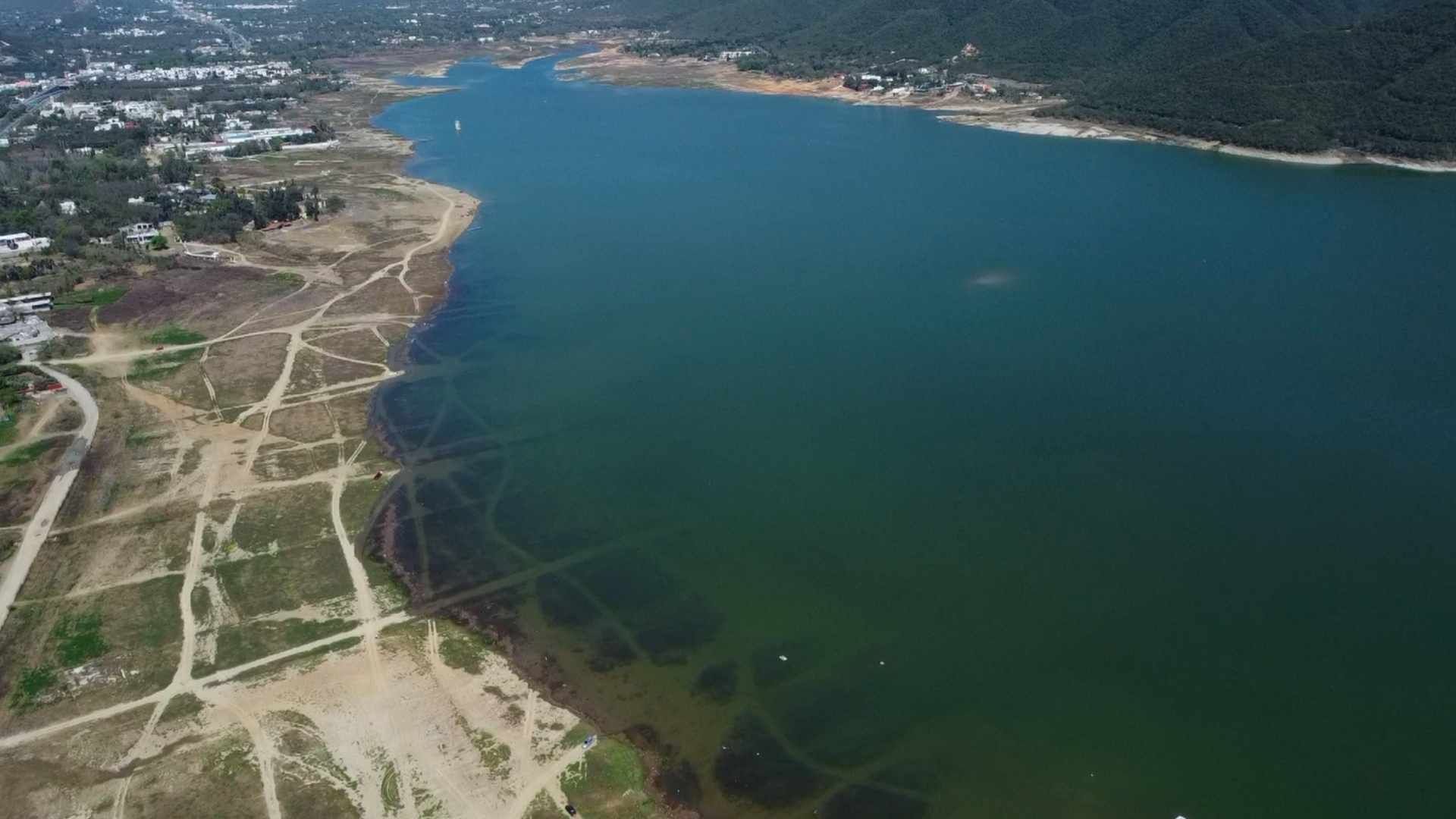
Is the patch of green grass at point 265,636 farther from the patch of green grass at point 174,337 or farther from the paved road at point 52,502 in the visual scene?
the patch of green grass at point 174,337

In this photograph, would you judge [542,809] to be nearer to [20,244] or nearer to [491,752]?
[491,752]

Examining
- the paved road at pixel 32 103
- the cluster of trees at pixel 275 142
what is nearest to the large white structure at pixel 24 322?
the cluster of trees at pixel 275 142

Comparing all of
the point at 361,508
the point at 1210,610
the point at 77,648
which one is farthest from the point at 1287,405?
the point at 77,648

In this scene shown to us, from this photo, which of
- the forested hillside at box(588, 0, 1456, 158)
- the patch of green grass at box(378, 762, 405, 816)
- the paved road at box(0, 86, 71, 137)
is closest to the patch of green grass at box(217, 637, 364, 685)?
the patch of green grass at box(378, 762, 405, 816)

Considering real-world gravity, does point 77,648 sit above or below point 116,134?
below

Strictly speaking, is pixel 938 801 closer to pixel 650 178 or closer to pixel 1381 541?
pixel 1381 541

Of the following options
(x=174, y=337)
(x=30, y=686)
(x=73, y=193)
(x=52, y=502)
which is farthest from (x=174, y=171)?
(x=30, y=686)
